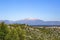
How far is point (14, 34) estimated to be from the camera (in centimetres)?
2930

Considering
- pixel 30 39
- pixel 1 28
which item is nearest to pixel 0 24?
pixel 1 28

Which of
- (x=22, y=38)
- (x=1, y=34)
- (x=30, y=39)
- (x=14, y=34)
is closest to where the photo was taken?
(x=1, y=34)

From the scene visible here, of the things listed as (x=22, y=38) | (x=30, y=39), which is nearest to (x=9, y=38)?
(x=22, y=38)

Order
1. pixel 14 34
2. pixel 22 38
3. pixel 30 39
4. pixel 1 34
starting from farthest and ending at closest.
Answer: pixel 30 39 → pixel 22 38 → pixel 14 34 → pixel 1 34

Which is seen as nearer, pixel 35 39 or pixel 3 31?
pixel 3 31

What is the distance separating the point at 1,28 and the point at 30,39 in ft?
31.1

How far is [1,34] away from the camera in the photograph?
2748 centimetres

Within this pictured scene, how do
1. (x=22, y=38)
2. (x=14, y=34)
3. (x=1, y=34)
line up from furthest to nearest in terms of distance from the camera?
(x=22, y=38), (x=14, y=34), (x=1, y=34)

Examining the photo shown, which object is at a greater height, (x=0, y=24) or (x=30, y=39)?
(x=0, y=24)

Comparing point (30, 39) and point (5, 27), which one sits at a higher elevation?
point (5, 27)

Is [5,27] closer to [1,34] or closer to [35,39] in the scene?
[1,34]

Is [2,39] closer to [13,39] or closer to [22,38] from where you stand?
[13,39]

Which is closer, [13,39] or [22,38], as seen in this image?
[13,39]

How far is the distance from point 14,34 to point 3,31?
1758mm
